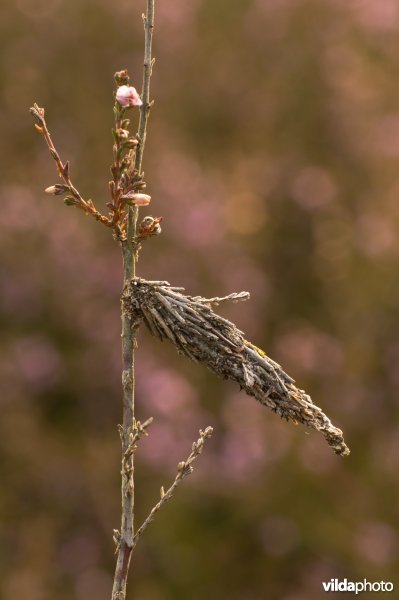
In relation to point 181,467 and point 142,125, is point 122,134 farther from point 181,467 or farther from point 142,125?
point 181,467

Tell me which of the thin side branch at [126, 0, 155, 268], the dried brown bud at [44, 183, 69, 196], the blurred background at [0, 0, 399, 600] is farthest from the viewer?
the blurred background at [0, 0, 399, 600]

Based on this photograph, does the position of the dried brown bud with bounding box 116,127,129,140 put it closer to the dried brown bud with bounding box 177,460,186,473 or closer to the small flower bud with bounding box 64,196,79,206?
the small flower bud with bounding box 64,196,79,206

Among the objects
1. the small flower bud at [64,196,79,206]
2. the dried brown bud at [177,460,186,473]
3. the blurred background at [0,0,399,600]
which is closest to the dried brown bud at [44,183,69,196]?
the small flower bud at [64,196,79,206]

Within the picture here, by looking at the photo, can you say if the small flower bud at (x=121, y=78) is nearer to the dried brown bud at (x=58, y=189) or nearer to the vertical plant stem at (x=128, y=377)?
the vertical plant stem at (x=128, y=377)

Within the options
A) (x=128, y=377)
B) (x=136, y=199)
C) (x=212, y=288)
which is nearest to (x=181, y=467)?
(x=128, y=377)

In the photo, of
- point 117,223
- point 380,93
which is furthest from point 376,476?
point 117,223
